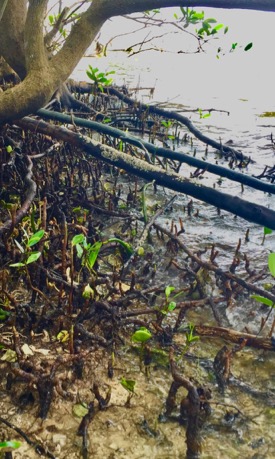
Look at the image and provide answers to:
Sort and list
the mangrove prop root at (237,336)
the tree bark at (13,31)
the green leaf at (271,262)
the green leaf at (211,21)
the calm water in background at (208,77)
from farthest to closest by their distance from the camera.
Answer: the calm water in background at (208,77) → the green leaf at (211,21) → the tree bark at (13,31) → the mangrove prop root at (237,336) → the green leaf at (271,262)

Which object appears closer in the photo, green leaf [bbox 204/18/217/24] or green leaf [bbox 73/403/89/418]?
green leaf [bbox 73/403/89/418]

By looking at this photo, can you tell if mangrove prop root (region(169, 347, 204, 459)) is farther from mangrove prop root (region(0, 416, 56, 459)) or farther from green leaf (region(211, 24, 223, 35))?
green leaf (region(211, 24, 223, 35))

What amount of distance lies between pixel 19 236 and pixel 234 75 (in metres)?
8.84

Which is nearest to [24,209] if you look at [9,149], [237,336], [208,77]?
[9,149]

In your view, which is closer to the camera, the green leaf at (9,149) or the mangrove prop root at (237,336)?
the mangrove prop root at (237,336)

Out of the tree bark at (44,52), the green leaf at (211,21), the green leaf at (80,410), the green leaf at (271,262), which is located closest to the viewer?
the green leaf at (80,410)

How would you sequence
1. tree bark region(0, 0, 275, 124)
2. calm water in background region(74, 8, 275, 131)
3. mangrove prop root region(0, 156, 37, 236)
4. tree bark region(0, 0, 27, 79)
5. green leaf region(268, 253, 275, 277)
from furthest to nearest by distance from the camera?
calm water in background region(74, 8, 275, 131)
tree bark region(0, 0, 27, 79)
tree bark region(0, 0, 275, 124)
mangrove prop root region(0, 156, 37, 236)
green leaf region(268, 253, 275, 277)

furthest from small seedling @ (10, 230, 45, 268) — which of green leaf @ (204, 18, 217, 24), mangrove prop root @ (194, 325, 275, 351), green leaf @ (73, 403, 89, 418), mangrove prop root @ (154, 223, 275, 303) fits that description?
green leaf @ (204, 18, 217, 24)

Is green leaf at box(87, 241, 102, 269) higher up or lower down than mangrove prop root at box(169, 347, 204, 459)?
higher up

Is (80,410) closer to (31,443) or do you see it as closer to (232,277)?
(31,443)

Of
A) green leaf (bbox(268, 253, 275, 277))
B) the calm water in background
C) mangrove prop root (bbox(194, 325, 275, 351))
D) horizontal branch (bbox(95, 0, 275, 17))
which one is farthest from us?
the calm water in background

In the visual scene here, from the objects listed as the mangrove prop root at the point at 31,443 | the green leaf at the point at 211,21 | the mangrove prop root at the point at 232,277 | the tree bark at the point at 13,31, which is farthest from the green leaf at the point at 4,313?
the green leaf at the point at 211,21

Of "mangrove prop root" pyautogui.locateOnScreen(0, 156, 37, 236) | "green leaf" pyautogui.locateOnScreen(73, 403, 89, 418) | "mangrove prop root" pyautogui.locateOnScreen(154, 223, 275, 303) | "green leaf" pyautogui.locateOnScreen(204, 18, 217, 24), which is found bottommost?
"green leaf" pyautogui.locateOnScreen(73, 403, 89, 418)

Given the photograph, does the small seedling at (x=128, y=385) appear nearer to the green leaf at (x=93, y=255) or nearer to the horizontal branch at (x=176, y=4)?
the green leaf at (x=93, y=255)
